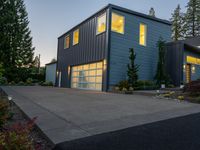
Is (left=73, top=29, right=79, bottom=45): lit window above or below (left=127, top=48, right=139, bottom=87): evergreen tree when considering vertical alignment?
above

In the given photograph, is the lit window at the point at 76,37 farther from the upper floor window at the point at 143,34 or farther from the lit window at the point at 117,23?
the upper floor window at the point at 143,34

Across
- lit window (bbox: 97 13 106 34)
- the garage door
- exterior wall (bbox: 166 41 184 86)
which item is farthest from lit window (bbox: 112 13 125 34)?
exterior wall (bbox: 166 41 184 86)

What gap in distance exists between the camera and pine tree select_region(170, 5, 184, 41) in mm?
35031

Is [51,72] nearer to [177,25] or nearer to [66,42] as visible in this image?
[66,42]

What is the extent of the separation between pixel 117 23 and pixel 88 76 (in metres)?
4.81

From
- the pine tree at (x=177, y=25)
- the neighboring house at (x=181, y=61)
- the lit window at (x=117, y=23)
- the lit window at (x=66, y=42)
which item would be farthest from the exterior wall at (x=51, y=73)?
the pine tree at (x=177, y=25)

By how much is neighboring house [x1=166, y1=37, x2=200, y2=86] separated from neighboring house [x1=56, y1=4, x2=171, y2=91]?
3.98 feet

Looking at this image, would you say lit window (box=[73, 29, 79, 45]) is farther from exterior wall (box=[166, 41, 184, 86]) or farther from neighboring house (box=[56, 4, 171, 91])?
exterior wall (box=[166, 41, 184, 86])

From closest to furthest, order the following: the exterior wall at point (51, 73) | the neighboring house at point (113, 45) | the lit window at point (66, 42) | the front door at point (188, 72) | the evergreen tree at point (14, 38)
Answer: the neighboring house at point (113, 45)
the front door at point (188, 72)
the lit window at point (66, 42)
the evergreen tree at point (14, 38)
the exterior wall at point (51, 73)

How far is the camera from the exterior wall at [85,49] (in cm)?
1311

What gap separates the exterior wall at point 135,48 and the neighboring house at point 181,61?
118 centimetres

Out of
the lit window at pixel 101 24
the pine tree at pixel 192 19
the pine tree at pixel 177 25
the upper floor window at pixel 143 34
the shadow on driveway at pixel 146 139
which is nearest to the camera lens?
the shadow on driveway at pixel 146 139

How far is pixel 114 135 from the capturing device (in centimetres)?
297

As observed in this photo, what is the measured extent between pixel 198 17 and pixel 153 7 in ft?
32.2
